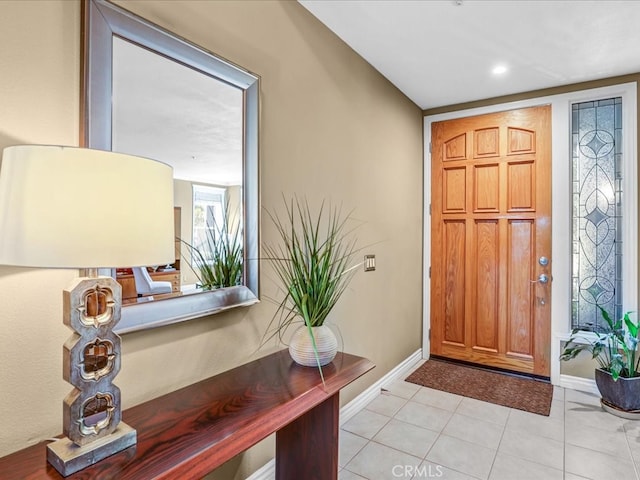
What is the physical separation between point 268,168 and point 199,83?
0.50 m

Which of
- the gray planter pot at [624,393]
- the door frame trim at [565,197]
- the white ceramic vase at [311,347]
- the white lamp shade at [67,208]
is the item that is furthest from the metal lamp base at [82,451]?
the door frame trim at [565,197]

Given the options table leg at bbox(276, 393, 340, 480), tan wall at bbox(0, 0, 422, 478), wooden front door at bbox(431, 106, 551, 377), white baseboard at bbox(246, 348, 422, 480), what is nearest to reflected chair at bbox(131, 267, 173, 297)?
tan wall at bbox(0, 0, 422, 478)

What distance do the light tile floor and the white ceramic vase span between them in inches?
32.4

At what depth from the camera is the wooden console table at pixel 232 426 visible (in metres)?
0.91

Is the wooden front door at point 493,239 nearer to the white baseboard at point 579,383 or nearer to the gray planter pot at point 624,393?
the white baseboard at point 579,383

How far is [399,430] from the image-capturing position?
241 cm

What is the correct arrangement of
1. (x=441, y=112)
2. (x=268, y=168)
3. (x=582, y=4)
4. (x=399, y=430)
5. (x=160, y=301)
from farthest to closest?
(x=441, y=112), (x=399, y=430), (x=582, y=4), (x=268, y=168), (x=160, y=301)

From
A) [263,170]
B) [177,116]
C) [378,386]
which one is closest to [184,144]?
[177,116]

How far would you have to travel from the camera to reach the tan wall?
103cm

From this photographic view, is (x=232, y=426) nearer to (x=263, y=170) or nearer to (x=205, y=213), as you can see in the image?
(x=205, y=213)

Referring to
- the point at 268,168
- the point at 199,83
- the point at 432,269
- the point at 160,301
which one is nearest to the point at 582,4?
the point at 268,168

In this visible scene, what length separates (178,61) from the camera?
4.62ft

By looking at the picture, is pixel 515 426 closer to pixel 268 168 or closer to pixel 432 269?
pixel 432 269

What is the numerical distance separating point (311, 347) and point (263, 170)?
33.4 inches
